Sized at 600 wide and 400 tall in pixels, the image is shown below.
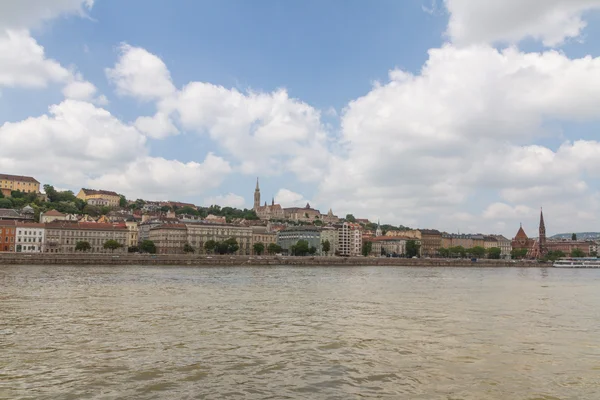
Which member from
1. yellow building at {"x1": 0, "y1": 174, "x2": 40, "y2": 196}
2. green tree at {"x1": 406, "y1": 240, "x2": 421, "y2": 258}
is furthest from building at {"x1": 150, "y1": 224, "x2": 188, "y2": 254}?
green tree at {"x1": 406, "y1": 240, "x2": 421, "y2": 258}

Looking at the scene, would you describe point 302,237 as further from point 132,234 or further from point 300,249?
point 132,234

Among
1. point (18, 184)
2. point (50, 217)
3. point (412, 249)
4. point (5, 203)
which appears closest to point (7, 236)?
point (50, 217)

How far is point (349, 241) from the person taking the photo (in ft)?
628

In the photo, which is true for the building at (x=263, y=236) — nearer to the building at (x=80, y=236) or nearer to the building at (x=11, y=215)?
the building at (x=80, y=236)

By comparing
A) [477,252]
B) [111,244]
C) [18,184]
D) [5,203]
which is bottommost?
[477,252]

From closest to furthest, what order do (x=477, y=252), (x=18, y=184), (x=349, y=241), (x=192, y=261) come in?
1. (x=192, y=261)
2. (x=18, y=184)
3. (x=477, y=252)
4. (x=349, y=241)

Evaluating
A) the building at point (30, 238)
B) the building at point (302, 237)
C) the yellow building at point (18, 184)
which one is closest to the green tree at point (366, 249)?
the building at point (302, 237)

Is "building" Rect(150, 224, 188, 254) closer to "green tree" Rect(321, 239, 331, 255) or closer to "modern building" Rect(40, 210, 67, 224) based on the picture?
"modern building" Rect(40, 210, 67, 224)

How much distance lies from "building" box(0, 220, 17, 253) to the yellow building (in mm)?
72500

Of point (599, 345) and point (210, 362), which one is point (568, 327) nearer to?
point (599, 345)

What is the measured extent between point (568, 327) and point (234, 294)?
2088cm

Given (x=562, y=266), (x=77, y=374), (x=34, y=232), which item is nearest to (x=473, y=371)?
(x=77, y=374)

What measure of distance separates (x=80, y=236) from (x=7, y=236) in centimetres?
1688

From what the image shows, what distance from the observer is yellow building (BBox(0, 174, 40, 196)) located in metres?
179
